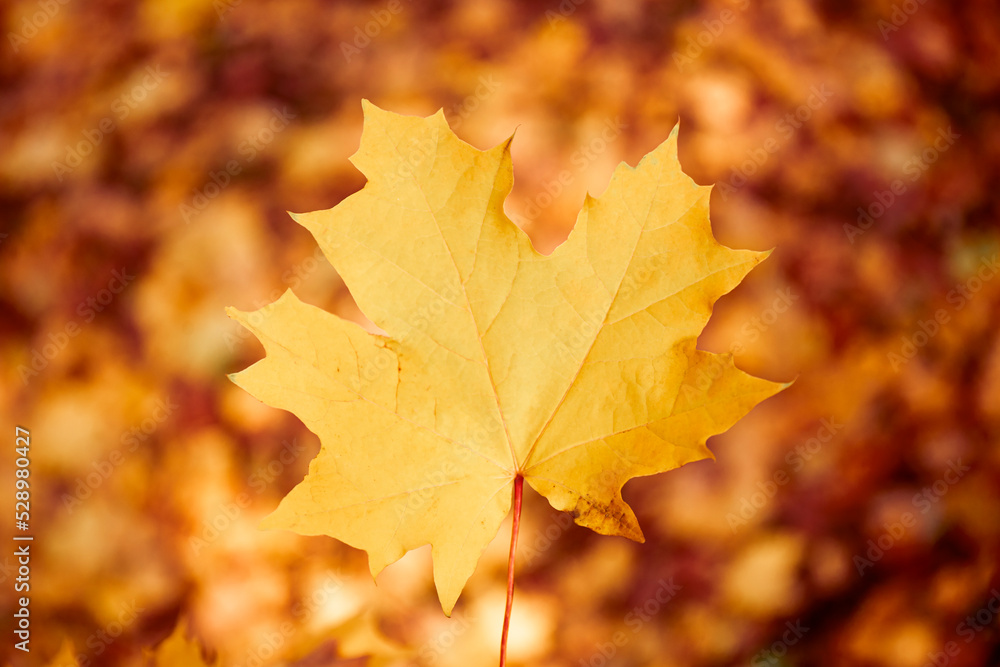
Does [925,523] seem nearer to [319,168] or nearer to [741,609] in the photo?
[741,609]

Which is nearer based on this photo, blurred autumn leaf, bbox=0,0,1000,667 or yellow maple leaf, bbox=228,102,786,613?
yellow maple leaf, bbox=228,102,786,613

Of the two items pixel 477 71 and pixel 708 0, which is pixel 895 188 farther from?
pixel 477 71

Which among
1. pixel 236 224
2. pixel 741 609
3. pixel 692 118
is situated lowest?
pixel 741 609

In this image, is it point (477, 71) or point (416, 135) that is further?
point (477, 71)

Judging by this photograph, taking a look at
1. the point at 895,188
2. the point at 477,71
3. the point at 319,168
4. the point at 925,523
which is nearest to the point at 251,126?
the point at 319,168

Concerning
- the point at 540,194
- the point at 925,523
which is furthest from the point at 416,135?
the point at 925,523

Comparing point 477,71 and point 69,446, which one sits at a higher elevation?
point 477,71

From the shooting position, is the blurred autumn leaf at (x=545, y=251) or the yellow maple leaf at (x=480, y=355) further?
the blurred autumn leaf at (x=545, y=251)
